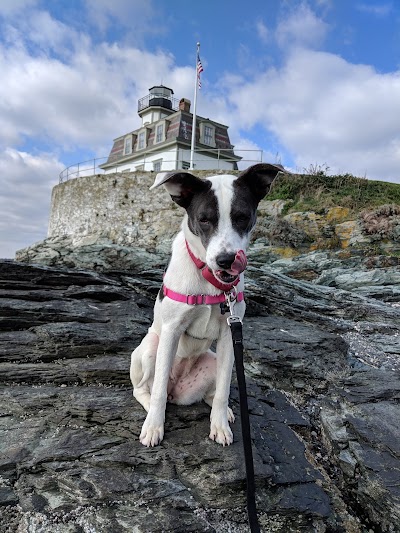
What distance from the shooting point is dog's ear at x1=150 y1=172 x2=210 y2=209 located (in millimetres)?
2643

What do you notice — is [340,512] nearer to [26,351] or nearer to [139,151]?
[26,351]

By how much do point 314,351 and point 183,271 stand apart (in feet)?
9.23

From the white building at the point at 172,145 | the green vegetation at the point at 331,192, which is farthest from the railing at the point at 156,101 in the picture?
the green vegetation at the point at 331,192

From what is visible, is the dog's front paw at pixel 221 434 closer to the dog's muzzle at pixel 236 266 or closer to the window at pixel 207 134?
the dog's muzzle at pixel 236 266

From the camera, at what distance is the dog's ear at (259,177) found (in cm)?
274

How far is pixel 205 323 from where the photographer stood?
9.39 feet

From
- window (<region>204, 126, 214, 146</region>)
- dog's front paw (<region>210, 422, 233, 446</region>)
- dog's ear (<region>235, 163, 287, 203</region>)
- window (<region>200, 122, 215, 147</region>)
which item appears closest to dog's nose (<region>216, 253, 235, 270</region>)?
dog's ear (<region>235, 163, 287, 203</region>)

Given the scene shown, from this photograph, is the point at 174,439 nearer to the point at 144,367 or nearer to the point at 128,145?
the point at 144,367

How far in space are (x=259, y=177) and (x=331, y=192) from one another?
16.8 metres

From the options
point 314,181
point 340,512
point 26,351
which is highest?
point 314,181

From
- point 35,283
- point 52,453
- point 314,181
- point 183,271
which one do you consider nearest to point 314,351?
point 183,271

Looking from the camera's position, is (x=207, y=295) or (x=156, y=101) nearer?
(x=207, y=295)

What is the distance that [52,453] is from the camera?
273 cm

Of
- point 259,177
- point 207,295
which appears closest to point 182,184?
point 259,177
